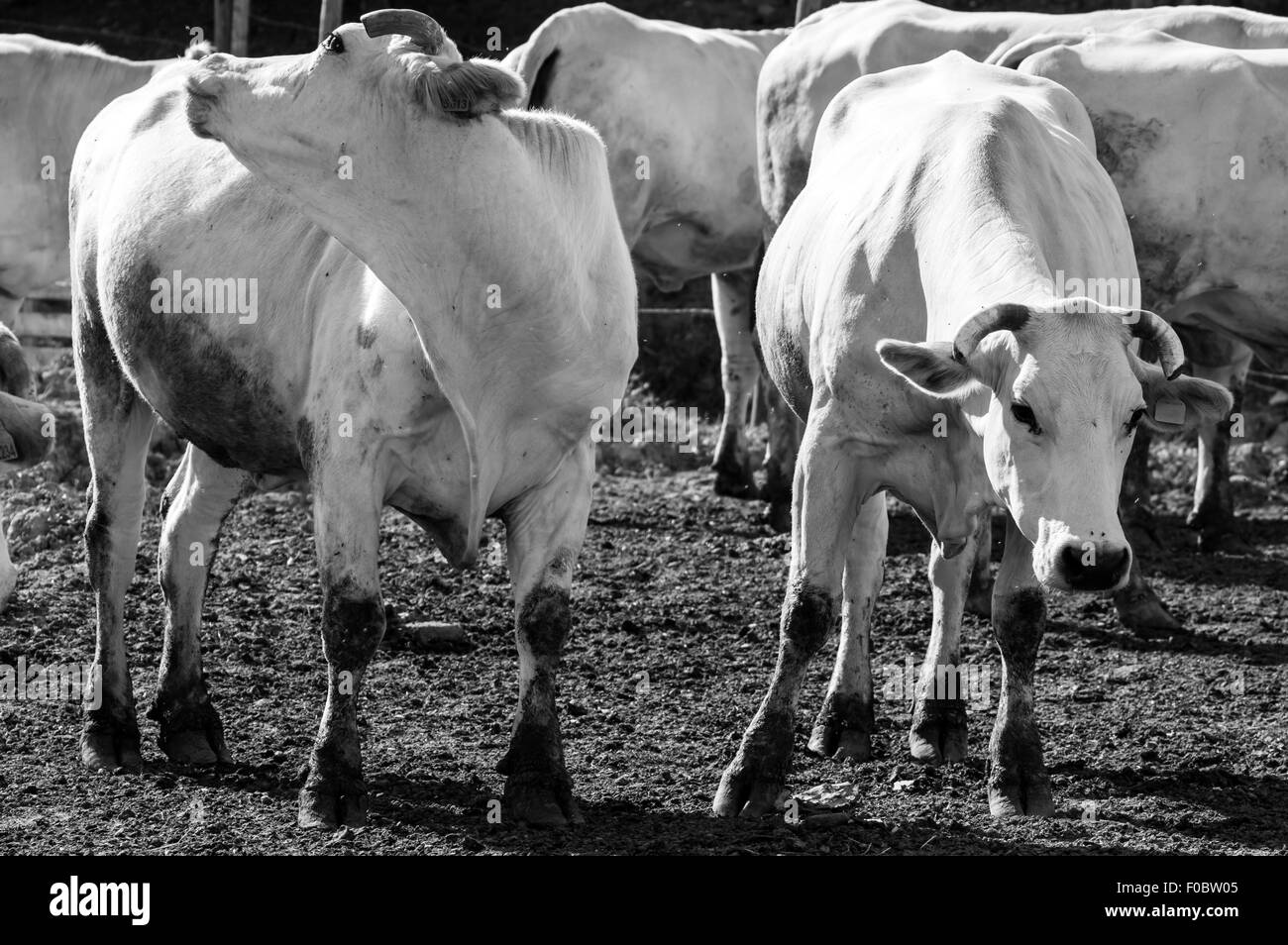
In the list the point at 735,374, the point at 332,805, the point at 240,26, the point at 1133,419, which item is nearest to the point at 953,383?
the point at 1133,419

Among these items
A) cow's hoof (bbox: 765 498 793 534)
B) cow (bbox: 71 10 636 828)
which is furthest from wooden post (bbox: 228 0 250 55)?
cow (bbox: 71 10 636 828)

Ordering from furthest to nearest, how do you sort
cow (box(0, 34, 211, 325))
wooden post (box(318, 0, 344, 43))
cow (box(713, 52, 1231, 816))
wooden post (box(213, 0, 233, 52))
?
wooden post (box(213, 0, 233, 52)) < cow (box(0, 34, 211, 325)) < wooden post (box(318, 0, 344, 43)) < cow (box(713, 52, 1231, 816))

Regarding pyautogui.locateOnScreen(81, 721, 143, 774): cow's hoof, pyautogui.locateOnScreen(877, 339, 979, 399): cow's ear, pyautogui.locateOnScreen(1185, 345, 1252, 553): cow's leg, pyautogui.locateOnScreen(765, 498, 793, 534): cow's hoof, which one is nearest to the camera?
pyautogui.locateOnScreen(877, 339, 979, 399): cow's ear

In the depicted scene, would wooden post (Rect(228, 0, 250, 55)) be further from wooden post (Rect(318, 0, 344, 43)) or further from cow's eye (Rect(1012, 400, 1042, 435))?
cow's eye (Rect(1012, 400, 1042, 435))

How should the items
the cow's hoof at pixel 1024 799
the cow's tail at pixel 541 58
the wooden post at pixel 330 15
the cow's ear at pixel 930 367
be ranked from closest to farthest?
the cow's ear at pixel 930 367 → the cow's hoof at pixel 1024 799 → the wooden post at pixel 330 15 → the cow's tail at pixel 541 58

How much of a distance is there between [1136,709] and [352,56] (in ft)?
12.4

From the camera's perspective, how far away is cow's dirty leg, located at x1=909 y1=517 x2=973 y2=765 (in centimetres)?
626

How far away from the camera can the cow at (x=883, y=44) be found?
9133mm

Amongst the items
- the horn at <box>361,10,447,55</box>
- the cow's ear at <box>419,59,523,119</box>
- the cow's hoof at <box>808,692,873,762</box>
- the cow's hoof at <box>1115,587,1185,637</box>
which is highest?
the horn at <box>361,10,447,55</box>

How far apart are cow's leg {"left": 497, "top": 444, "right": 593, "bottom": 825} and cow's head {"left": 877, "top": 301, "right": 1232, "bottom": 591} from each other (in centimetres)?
116

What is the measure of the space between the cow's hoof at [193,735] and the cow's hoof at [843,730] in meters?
1.99

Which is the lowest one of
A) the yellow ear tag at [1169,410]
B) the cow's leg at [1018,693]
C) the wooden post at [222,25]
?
the cow's leg at [1018,693]

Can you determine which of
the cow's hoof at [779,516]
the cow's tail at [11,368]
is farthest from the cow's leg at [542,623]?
the cow's hoof at [779,516]

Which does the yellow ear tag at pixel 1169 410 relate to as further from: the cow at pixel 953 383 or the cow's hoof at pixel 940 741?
the cow's hoof at pixel 940 741
